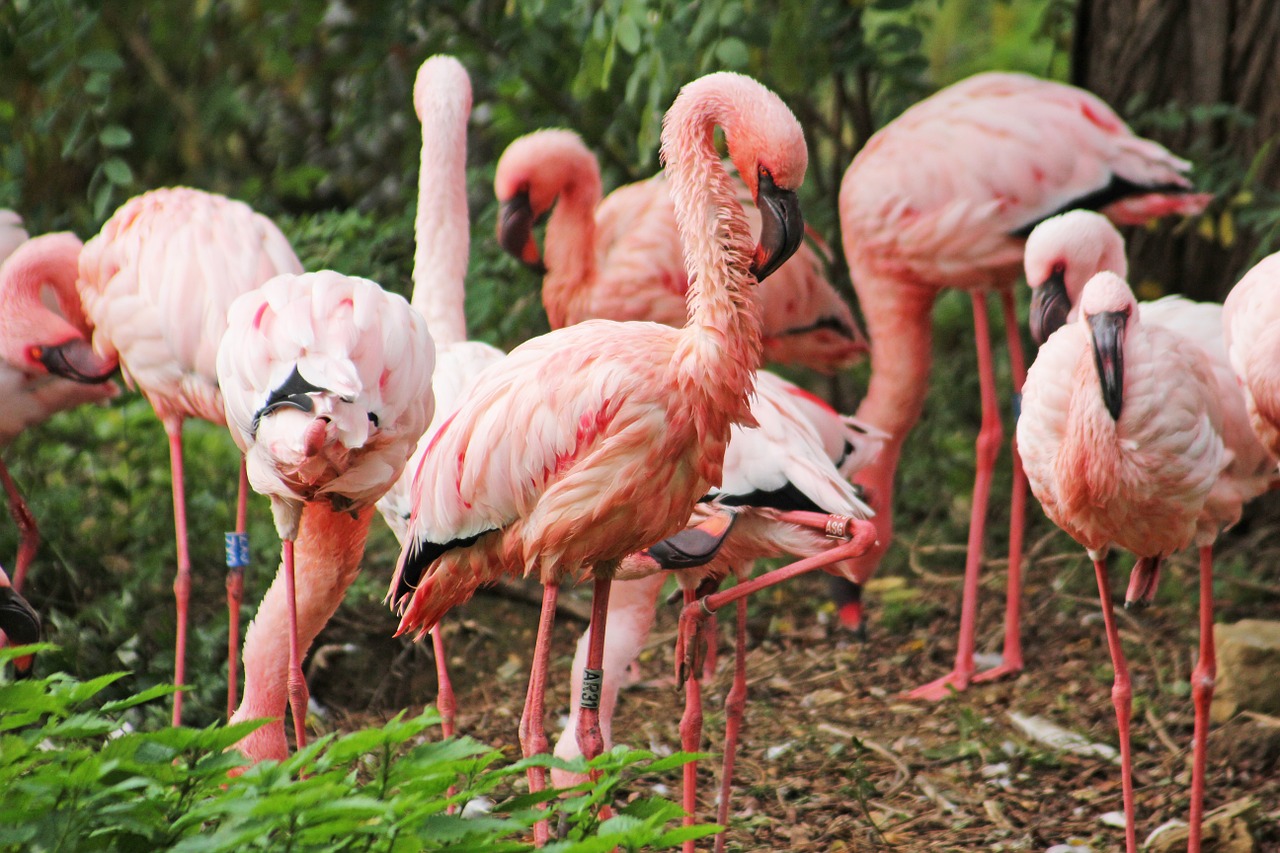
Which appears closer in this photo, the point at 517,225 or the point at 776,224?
the point at 776,224

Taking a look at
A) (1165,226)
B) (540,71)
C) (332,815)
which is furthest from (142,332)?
(1165,226)

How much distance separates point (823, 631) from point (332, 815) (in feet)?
11.8

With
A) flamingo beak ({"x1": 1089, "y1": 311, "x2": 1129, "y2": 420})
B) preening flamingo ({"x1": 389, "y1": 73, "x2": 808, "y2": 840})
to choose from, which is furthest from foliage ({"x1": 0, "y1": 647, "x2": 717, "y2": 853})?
flamingo beak ({"x1": 1089, "y1": 311, "x2": 1129, "y2": 420})

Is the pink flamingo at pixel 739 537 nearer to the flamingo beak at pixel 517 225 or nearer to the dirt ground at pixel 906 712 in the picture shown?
the dirt ground at pixel 906 712

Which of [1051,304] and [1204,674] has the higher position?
[1051,304]

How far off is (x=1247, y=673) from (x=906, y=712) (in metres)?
1.08

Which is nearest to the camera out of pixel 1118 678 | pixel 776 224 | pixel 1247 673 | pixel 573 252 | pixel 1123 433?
pixel 776 224

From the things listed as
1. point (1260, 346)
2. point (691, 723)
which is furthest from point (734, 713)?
point (1260, 346)

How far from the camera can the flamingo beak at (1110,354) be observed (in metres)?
3.45

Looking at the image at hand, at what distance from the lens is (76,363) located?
182 inches

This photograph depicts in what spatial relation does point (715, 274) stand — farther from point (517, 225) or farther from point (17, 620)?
point (517, 225)

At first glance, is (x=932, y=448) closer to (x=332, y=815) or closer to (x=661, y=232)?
(x=661, y=232)

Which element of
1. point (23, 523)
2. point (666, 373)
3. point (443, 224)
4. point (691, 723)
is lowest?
point (691, 723)

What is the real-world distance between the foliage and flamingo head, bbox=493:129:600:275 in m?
2.94
